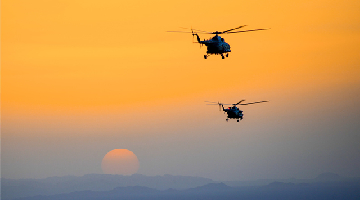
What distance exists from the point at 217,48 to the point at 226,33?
5134 millimetres

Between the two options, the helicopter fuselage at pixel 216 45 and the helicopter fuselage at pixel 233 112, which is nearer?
the helicopter fuselage at pixel 216 45

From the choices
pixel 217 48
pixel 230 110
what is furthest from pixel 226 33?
pixel 230 110

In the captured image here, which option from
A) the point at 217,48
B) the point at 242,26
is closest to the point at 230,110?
the point at 217,48

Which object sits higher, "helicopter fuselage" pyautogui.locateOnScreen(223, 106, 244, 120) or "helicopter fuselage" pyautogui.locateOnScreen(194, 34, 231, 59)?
"helicopter fuselage" pyautogui.locateOnScreen(194, 34, 231, 59)

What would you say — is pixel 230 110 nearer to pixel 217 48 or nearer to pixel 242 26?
pixel 217 48

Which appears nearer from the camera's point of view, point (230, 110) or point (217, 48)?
point (217, 48)

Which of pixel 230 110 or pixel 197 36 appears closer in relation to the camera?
pixel 197 36

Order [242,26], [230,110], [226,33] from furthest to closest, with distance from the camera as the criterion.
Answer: [230,110], [226,33], [242,26]

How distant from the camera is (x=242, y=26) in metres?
113

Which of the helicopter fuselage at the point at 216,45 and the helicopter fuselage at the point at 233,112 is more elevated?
the helicopter fuselage at the point at 216,45

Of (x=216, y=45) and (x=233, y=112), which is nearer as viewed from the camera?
(x=216, y=45)

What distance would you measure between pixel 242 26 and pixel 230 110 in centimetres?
4043

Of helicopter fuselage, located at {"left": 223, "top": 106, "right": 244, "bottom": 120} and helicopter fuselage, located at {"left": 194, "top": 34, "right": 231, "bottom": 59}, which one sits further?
helicopter fuselage, located at {"left": 223, "top": 106, "right": 244, "bottom": 120}

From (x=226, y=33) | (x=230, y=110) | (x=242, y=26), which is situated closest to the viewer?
(x=242, y=26)
